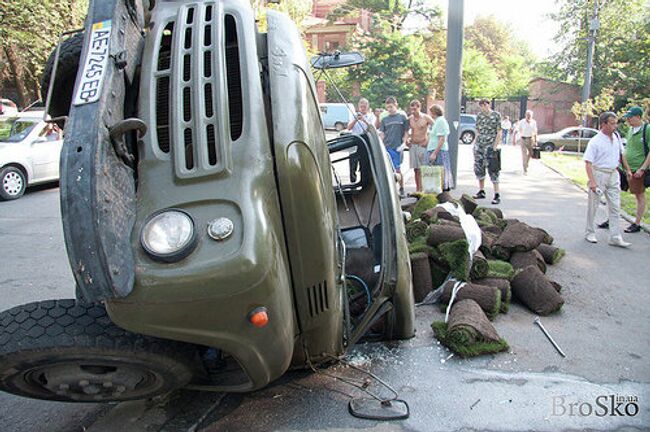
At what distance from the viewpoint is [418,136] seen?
986 centimetres

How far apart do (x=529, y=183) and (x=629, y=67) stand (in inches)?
941

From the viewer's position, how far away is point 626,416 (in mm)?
3014

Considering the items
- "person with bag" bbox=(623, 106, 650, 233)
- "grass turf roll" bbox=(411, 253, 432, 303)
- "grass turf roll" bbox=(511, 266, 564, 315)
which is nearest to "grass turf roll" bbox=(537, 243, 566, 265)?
"grass turf roll" bbox=(511, 266, 564, 315)

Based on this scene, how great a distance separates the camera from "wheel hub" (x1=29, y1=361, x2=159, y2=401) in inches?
91.4

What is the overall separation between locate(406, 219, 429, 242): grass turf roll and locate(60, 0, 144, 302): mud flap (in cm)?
351

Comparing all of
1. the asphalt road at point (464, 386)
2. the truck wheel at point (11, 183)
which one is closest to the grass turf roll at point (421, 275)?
the asphalt road at point (464, 386)

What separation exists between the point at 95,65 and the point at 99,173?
2.08ft

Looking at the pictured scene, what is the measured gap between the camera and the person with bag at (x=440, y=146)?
Answer: 952 cm

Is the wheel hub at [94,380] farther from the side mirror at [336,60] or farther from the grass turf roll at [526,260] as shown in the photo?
the grass turf roll at [526,260]

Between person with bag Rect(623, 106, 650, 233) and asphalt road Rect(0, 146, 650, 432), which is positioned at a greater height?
person with bag Rect(623, 106, 650, 233)

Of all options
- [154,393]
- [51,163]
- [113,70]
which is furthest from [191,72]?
[51,163]

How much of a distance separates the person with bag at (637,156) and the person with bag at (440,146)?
3.05 m

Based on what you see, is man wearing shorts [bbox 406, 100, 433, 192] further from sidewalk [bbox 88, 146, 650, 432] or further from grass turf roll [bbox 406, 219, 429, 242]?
sidewalk [bbox 88, 146, 650, 432]

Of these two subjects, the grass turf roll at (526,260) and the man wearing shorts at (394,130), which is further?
the man wearing shorts at (394,130)
